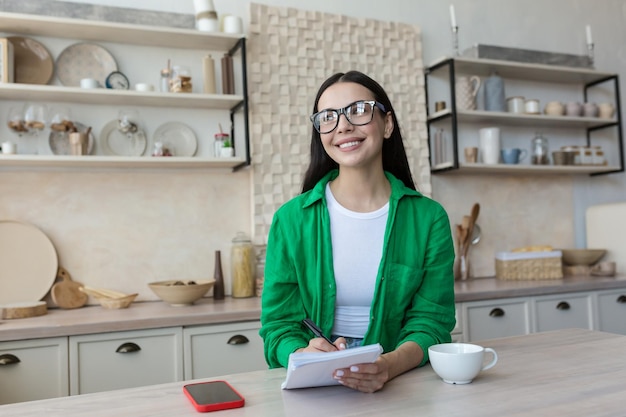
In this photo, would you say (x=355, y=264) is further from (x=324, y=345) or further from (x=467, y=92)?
(x=467, y=92)

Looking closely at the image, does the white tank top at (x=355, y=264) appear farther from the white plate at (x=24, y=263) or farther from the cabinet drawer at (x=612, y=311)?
the cabinet drawer at (x=612, y=311)

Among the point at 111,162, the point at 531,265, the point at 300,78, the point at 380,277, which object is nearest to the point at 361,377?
the point at 380,277

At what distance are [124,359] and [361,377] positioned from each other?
1.46 m

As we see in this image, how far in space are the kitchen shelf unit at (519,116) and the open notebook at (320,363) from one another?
90.9 inches

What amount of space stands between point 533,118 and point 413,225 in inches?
90.1

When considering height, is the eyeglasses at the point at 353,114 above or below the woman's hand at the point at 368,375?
above

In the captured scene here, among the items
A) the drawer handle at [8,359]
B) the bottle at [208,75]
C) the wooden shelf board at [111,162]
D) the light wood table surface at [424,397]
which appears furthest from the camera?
the bottle at [208,75]

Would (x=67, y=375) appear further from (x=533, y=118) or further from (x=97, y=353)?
(x=533, y=118)

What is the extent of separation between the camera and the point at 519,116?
3512 millimetres

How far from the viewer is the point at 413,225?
1613mm

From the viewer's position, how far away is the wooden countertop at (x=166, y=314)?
2.26m

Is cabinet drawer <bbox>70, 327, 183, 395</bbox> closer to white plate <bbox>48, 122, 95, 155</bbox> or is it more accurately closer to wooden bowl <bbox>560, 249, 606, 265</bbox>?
white plate <bbox>48, 122, 95, 155</bbox>

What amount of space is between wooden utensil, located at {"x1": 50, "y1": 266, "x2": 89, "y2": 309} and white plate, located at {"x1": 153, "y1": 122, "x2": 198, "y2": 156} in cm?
79

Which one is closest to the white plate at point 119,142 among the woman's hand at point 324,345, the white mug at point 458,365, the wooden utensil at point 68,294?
the wooden utensil at point 68,294
